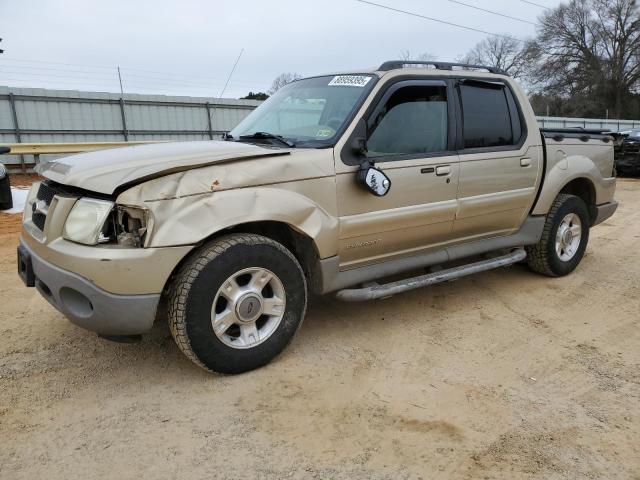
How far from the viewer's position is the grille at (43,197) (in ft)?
10.4

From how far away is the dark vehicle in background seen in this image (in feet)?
49.2

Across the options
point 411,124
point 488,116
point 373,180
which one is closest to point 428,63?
point 411,124

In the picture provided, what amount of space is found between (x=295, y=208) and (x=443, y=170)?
1.34 meters

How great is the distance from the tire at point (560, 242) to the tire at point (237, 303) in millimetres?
2799

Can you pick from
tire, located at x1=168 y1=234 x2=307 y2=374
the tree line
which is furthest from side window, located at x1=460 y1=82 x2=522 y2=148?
the tree line

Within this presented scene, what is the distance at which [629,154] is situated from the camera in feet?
49.9

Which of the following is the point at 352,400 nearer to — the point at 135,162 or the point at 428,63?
the point at 135,162

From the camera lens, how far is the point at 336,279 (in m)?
3.56

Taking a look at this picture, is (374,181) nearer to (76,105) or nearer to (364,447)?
(364,447)

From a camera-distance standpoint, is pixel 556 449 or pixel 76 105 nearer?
pixel 556 449

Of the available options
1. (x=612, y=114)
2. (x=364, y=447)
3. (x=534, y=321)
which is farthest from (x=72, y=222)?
(x=612, y=114)

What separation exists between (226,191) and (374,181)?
1.00 m

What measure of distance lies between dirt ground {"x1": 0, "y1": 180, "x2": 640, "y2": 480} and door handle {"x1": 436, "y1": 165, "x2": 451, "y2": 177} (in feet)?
3.80

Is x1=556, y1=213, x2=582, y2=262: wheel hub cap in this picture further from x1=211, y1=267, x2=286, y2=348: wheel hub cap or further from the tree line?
the tree line
